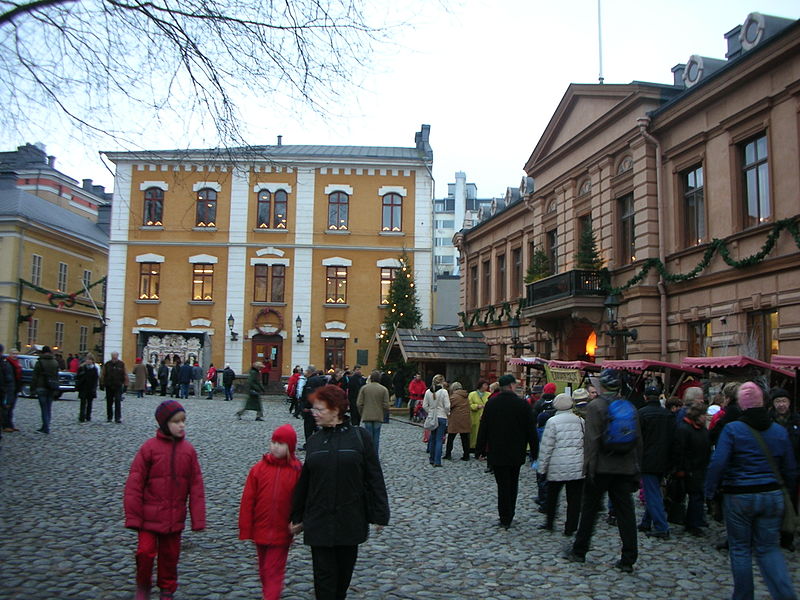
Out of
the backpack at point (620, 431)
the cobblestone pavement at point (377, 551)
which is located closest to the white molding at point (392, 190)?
the cobblestone pavement at point (377, 551)

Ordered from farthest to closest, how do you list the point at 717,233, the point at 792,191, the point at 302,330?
the point at 302,330, the point at 717,233, the point at 792,191

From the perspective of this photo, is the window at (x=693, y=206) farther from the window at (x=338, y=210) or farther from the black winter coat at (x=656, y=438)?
the window at (x=338, y=210)

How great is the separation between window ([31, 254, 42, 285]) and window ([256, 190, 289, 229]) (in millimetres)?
14899

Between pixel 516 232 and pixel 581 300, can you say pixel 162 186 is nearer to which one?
pixel 516 232

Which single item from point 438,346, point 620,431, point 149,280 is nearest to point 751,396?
point 620,431

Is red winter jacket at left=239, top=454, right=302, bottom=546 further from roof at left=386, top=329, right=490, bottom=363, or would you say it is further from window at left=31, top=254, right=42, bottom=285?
window at left=31, top=254, right=42, bottom=285

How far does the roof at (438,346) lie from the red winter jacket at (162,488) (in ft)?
72.2

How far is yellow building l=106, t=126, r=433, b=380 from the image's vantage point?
4231 cm

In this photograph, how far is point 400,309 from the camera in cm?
4009

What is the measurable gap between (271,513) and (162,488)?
0.89 metres

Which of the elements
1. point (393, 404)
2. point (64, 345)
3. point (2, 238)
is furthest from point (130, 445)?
point (64, 345)

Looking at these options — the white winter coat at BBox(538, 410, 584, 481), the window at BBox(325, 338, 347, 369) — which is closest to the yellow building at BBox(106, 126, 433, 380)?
the window at BBox(325, 338, 347, 369)

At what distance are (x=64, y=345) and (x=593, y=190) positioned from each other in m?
39.0

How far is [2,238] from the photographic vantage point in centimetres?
4559
